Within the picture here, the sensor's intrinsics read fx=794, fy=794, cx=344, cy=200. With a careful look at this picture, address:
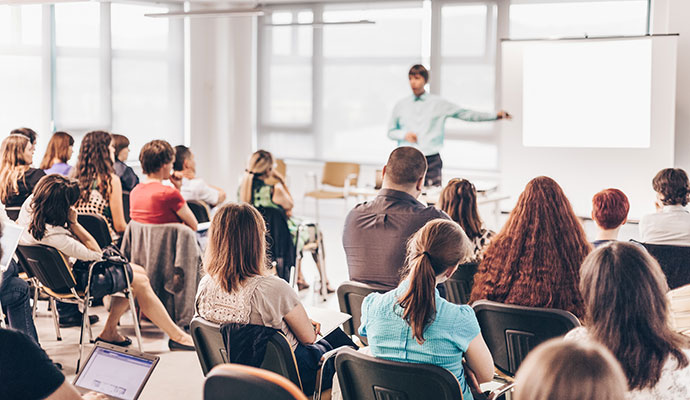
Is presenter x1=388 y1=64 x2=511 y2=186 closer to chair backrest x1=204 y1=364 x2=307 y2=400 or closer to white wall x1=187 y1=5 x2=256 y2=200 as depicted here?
white wall x1=187 y1=5 x2=256 y2=200

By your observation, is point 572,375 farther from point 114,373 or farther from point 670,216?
point 670,216

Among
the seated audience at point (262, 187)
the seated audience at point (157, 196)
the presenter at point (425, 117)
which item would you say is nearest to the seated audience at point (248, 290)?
the seated audience at point (157, 196)

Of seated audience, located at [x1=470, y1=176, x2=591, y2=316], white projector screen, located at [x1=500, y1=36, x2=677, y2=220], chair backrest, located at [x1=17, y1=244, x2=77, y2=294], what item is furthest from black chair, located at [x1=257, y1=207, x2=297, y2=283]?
white projector screen, located at [x1=500, y1=36, x2=677, y2=220]

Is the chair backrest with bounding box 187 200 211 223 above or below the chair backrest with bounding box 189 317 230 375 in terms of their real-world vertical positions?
above

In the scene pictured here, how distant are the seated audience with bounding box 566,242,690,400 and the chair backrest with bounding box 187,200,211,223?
4011 millimetres

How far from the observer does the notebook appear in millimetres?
3081

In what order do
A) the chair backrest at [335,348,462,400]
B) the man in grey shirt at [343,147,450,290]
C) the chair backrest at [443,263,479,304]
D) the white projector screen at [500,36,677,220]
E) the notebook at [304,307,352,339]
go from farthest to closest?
the white projector screen at [500,36,677,220], the chair backrest at [443,263,479,304], the man in grey shirt at [343,147,450,290], the notebook at [304,307,352,339], the chair backrest at [335,348,462,400]

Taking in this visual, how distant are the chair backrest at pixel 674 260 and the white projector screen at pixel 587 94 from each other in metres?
3.70

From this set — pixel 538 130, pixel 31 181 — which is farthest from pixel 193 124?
pixel 31 181

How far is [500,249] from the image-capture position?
10.5ft

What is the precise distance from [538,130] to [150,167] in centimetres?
449

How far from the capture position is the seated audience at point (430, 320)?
2.42m

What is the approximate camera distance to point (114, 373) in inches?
102

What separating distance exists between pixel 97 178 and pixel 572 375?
4325mm
